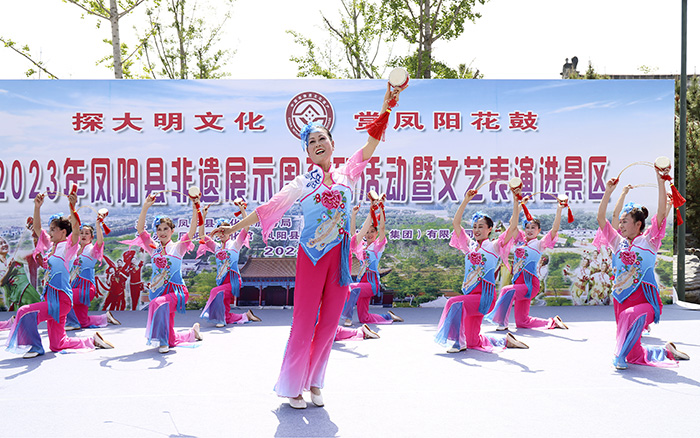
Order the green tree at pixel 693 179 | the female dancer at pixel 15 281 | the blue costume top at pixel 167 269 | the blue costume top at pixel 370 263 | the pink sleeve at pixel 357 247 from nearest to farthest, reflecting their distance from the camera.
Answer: the blue costume top at pixel 167 269, the pink sleeve at pixel 357 247, the blue costume top at pixel 370 263, the female dancer at pixel 15 281, the green tree at pixel 693 179

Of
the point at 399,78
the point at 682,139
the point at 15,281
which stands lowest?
the point at 15,281

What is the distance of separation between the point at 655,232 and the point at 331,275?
237 cm

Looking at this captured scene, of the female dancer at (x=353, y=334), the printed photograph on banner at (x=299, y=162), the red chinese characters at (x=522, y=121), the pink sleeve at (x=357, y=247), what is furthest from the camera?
the red chinese characters at (x=522, y=121)

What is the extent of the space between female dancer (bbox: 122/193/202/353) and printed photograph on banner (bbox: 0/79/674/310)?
2564mm

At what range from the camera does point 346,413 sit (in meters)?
3.30

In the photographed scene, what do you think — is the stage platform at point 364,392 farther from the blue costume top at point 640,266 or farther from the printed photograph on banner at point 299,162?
the printed photograph on banner at point 299,162

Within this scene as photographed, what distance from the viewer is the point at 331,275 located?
3.46m

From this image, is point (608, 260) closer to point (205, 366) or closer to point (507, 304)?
point (507, 304)

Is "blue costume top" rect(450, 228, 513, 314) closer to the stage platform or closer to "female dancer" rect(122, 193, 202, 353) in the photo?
the stage platform

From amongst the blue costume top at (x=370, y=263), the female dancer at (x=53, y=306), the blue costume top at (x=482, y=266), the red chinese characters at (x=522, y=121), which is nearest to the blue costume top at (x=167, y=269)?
the female dancer at (x=53, y=306)

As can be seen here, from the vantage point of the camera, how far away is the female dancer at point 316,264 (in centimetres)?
342

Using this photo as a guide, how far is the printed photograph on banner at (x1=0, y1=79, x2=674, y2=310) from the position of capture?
785 cm

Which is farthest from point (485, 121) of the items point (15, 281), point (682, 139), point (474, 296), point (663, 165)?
point (15, 281)

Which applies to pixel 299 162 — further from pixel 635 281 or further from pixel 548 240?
pixel 635 281
